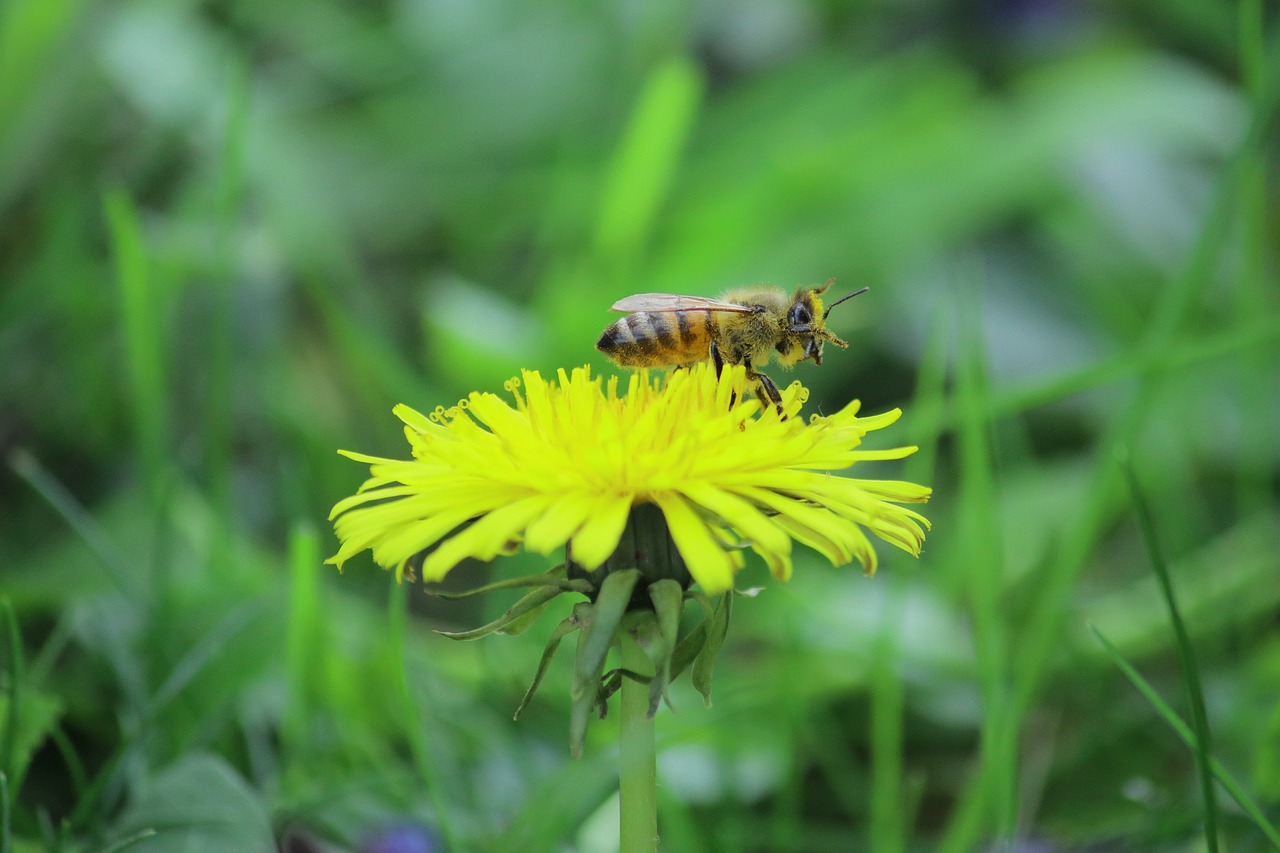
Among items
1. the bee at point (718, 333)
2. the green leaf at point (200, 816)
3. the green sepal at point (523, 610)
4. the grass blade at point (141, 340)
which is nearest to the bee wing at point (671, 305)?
the bee at point (718, 333)

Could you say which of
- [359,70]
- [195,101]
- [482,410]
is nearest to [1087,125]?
[359,70]

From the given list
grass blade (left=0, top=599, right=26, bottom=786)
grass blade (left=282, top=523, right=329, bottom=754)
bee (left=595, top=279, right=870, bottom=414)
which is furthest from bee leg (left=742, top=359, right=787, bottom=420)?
grass blade (left=0, top=599, right=26, bottom=786)

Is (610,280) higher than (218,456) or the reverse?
higher

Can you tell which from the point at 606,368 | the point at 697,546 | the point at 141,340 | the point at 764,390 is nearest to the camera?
the point at 697,546

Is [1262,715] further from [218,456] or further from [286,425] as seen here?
[286,425]

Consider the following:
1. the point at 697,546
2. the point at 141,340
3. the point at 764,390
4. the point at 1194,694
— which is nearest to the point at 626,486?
the point at 697,546

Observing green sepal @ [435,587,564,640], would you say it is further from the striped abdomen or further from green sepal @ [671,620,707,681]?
the striped abdomen

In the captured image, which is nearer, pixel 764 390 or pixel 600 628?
pixel 600 628

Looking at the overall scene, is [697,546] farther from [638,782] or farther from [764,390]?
[764,390]
